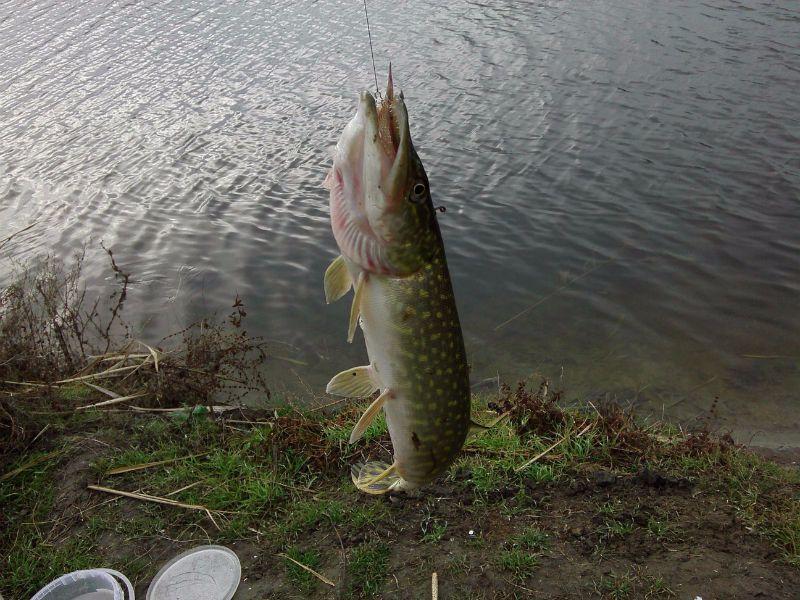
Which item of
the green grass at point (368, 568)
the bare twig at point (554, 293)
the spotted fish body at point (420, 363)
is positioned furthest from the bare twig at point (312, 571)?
the bare twig at point (554, 293)

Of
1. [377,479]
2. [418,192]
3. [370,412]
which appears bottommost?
[377,479]

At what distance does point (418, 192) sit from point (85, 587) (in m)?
3.09

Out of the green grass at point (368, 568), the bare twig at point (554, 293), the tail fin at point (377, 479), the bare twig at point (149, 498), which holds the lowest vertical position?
the bare twig at point (554, 293)

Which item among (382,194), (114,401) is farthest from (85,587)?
(382,194)

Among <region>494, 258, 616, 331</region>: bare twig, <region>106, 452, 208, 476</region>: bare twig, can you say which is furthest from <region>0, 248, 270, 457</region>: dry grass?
<region>494, 258, 616, 331</region>: bare twig

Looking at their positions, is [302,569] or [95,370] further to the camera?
[95,370]

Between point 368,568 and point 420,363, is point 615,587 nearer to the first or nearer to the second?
point 368,568

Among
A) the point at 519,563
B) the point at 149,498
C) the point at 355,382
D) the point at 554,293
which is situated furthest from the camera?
the point at 554,293

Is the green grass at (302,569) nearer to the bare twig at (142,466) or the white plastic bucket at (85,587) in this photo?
the white plastic bucket at (85,587)

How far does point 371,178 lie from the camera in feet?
7.05

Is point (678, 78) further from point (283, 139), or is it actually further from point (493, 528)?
point (493, 528)

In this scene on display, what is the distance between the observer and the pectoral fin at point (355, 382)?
262cm

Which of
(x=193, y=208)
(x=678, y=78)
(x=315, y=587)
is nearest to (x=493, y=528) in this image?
(x=315, y=587)

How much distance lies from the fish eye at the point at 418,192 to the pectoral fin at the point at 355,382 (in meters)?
0.73
